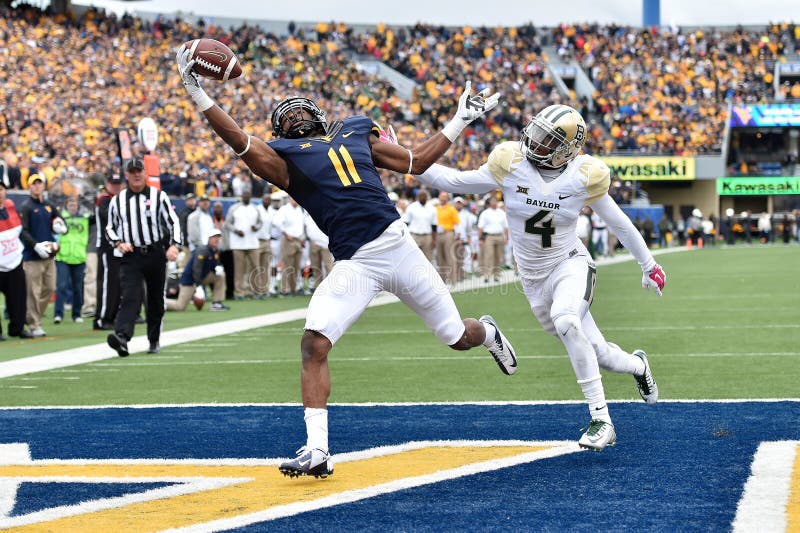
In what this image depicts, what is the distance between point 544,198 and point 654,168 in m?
43.5

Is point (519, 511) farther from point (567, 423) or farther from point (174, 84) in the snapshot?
point (174, 84)

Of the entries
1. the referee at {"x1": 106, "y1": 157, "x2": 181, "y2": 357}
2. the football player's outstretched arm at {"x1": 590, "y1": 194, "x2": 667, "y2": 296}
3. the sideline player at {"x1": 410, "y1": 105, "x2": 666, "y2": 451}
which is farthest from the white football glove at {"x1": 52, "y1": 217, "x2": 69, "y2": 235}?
A: the football player's outstretched arm at {"x1": 590, "y1": 194, "x2": 667, "y2": 296}

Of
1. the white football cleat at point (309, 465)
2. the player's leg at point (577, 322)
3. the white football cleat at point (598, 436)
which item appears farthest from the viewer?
the player's leg at point (577, 322)

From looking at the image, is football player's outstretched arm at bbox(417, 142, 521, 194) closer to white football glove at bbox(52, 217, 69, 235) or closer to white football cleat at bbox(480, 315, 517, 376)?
white football cleat at bbox(480, 315, 517, 376)

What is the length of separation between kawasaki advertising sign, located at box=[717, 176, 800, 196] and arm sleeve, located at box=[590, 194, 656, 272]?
44.4 m

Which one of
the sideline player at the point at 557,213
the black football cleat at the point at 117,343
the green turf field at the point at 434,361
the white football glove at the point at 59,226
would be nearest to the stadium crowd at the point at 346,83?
the white football glove at the point at 59,226

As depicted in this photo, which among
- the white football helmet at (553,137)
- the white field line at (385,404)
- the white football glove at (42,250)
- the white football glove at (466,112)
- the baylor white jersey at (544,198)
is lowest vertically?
the white field line at (385,404)

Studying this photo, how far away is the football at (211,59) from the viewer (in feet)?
19.1

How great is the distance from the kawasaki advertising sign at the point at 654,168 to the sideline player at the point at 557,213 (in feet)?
140

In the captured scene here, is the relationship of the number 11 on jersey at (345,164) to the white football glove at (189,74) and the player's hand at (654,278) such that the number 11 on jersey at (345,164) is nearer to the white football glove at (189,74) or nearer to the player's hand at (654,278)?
the white football glove at (189,74)

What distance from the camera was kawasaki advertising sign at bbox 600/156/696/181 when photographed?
159 ft

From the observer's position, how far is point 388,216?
5.86 metres

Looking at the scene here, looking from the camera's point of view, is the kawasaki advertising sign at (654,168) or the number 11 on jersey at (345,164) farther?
the kawasaki advertising sign at (654,168)

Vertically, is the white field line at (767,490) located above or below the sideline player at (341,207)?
below
